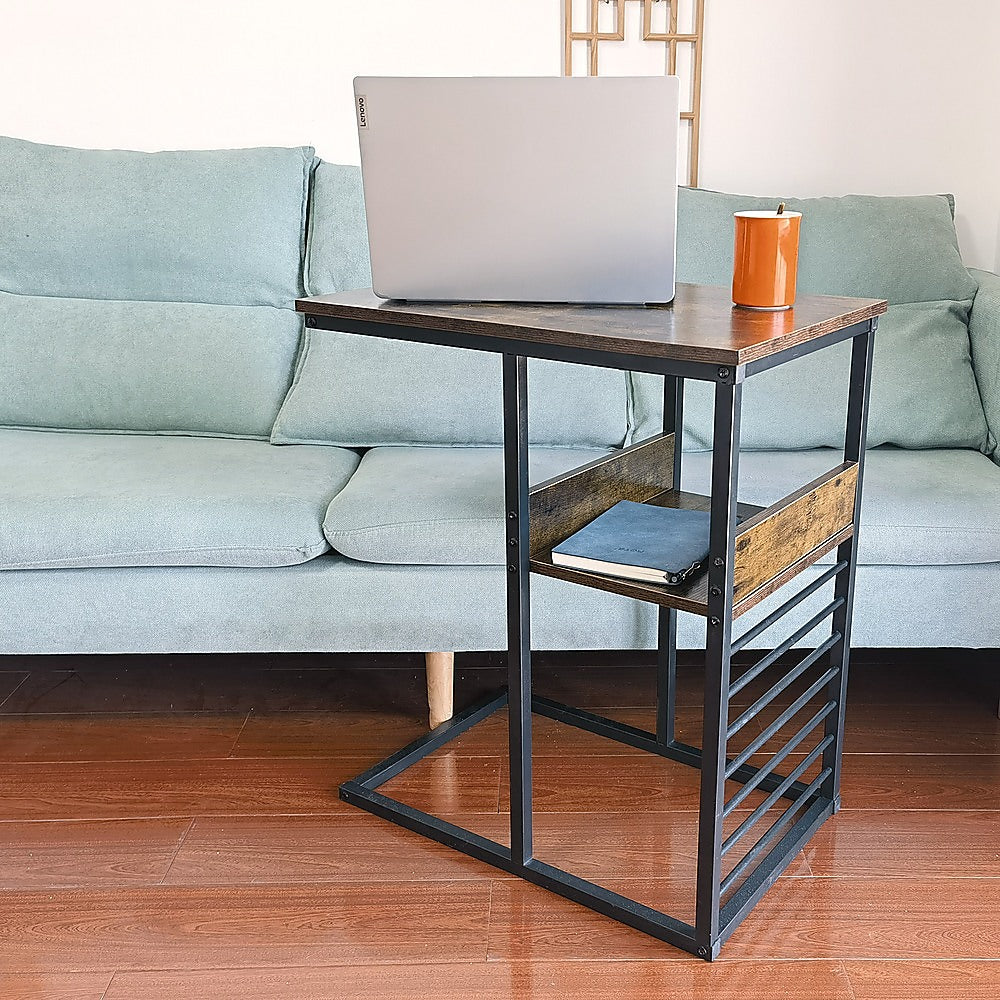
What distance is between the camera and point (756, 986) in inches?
51.0

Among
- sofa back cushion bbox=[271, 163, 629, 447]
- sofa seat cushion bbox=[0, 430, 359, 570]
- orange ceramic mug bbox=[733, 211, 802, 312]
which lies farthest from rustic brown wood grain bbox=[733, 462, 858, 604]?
sofa seat cushion bbox=[0, 430, 359, 570]

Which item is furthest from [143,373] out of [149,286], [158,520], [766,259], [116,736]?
[766,259]

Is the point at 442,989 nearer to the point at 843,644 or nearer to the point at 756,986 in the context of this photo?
the point at 756,986

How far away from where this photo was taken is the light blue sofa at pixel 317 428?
1.73 metres

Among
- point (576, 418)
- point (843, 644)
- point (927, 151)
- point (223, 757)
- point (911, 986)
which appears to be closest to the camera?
point (911, 986)

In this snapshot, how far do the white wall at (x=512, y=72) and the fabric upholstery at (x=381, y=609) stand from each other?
1.04 metres

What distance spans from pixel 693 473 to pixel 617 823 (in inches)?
23.3

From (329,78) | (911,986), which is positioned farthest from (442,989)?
(329,78)

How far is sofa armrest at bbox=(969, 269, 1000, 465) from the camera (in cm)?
196

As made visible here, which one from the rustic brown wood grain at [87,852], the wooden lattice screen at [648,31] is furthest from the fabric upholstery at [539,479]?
the wooden lattice screen at [648,31]

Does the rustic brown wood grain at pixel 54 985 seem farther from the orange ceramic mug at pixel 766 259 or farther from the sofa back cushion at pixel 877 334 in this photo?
the sofa back cushion at pixel 877 334

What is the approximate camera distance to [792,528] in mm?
1318

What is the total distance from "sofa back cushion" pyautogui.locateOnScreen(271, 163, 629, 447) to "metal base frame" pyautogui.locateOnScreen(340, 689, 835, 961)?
48cm

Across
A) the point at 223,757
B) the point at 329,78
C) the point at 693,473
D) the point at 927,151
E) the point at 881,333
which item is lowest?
the point at 223,757
